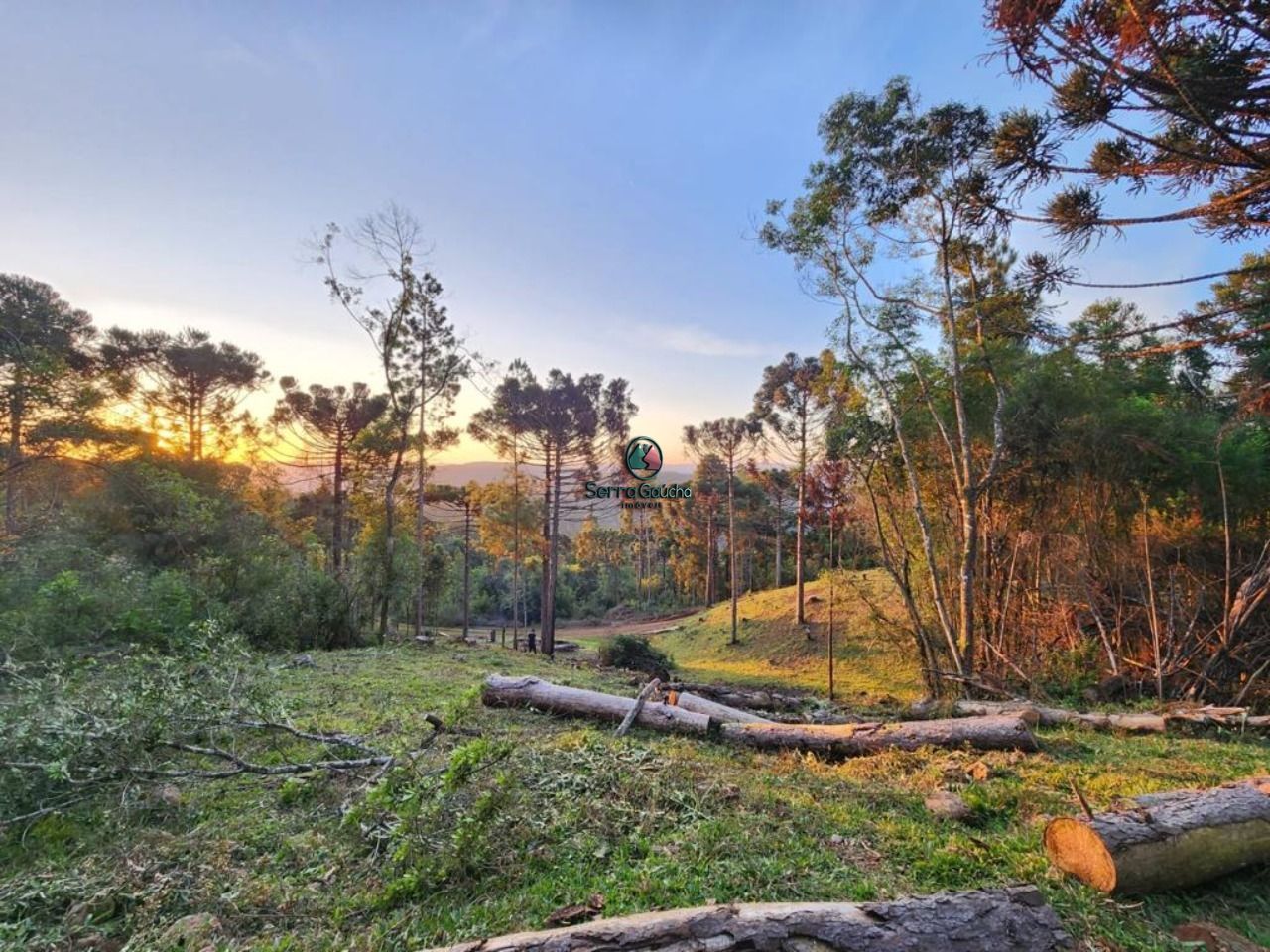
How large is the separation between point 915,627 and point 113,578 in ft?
40.5

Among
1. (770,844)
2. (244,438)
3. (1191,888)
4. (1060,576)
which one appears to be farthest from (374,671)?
(244,438)

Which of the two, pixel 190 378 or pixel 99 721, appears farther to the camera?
pixel 190 378

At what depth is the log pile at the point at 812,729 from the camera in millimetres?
4465

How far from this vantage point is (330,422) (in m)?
18.0

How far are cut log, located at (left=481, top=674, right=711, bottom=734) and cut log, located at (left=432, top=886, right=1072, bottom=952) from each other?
3090mm

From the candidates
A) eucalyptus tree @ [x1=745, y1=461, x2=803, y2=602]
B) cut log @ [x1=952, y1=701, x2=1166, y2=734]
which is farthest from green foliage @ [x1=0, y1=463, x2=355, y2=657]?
eucalyptus tree @ [x1=745, y1=461, x2=803, y2=602]

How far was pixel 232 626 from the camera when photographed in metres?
9.43

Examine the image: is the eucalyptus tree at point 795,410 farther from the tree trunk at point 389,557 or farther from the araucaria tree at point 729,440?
the tree trunk at point 389,557

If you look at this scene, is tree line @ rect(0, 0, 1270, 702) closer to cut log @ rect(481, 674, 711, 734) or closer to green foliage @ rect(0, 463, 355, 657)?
green foliage @ rect(0, 463, 355, 657)

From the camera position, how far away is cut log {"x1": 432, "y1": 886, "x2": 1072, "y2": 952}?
174 cm

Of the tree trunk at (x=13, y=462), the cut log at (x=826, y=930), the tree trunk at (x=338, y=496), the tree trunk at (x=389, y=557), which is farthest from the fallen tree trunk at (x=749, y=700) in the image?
the tree trunk at (x=338, y=496)

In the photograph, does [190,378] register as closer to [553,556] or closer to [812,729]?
[553,556]

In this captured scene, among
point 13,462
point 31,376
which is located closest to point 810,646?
point 31,376

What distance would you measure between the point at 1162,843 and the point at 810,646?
14.2m
